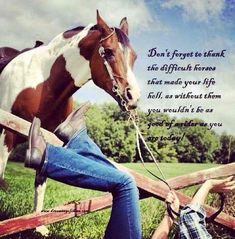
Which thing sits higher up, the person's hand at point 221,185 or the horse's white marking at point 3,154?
the horse's white marking at point 3,154

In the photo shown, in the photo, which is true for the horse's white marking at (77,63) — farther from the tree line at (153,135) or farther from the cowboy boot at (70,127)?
the cowboy boot at (70,127)

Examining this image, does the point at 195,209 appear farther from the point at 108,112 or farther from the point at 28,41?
the point at 28,41

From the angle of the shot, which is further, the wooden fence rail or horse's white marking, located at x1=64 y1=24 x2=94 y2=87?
horse's white marking, located at x1=64 y1=24 x2=94 y2=87

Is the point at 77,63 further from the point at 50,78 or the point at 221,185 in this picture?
the point at 221,185

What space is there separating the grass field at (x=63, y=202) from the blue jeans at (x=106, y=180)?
650 millimetres

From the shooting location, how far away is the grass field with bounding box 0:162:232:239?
167 cm

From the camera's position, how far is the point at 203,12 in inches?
74.1

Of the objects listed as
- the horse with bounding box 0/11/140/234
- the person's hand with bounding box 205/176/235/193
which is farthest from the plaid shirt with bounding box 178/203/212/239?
the horse with bounding box 0/11/140/234

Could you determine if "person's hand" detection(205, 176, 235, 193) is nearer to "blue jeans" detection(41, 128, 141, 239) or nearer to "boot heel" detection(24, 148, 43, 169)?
"blue jeans" detection(41, 128, 141, 239)

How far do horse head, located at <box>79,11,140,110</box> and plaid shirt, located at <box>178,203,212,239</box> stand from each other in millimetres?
623

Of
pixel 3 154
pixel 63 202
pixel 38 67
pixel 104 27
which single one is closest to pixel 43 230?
pixel 63 202

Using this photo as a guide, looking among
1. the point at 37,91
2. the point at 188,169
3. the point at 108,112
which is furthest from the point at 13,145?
the point at 188,169

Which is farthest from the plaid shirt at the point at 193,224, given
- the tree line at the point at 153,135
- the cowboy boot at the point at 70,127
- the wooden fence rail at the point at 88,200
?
the tree line at the point at 153,135

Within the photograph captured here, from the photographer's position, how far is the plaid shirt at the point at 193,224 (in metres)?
0.89
